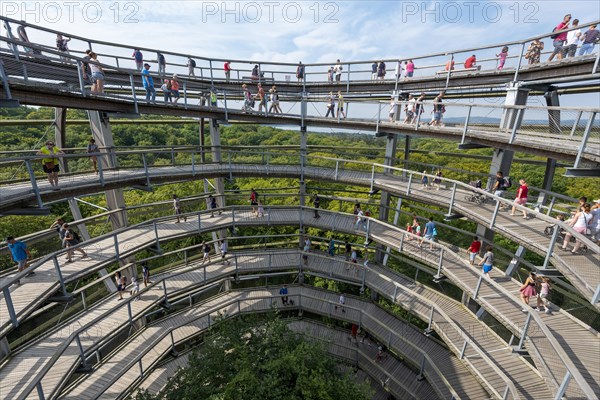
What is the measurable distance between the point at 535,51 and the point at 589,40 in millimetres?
2027

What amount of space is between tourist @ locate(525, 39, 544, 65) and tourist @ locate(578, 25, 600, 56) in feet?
5.62

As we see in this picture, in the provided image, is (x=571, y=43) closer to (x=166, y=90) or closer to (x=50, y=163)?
(x=166, y=90)

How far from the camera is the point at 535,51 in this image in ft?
38.2

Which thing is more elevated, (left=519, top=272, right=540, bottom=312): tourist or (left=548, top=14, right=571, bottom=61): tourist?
(left=548, top=14, right=571, bottom=61): tourist

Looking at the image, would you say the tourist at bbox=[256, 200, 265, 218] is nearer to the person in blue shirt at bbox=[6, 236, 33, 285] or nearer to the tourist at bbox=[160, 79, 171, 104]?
the tourist at bbox=[160, 79, 171, 104]

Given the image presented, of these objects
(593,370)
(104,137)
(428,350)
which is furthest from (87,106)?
(428,350)

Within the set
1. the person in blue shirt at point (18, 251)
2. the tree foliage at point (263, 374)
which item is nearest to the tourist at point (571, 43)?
the tree foliage at point (263, 374)

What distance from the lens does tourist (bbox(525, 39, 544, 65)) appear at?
38.1ft

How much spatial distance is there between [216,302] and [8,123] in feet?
40.8

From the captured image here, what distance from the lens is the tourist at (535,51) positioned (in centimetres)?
1162

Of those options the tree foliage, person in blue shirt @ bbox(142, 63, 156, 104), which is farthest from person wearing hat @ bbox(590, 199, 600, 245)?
person in blue shirt @ bbox(142, 63, 156, 104)

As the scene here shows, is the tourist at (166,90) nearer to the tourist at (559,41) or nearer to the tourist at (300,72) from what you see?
the tourist at (300,72)

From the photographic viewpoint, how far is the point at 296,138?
67.4 meters

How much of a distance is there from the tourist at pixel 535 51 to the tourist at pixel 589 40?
171cm
